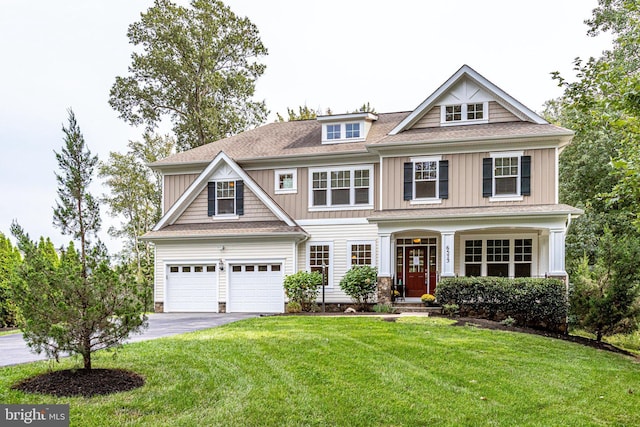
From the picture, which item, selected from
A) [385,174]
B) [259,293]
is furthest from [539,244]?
[259,293]

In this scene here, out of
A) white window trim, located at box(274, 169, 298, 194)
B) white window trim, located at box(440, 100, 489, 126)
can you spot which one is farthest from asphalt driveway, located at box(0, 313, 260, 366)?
white window trim, located at box(440, 100, 489, 126)

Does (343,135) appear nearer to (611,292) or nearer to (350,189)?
(350,189)

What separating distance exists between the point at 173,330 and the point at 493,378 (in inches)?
322

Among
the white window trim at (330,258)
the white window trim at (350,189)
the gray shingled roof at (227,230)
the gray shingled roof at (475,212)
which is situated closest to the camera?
the gray shingled roof at (475,212)

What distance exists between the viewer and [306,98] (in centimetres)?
3803

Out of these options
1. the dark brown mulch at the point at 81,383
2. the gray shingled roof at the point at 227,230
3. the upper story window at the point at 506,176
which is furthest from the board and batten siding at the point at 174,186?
the dark brown mulch at the point at 81,383

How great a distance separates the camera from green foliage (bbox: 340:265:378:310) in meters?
20.4

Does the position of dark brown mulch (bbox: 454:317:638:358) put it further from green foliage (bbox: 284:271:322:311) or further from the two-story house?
green foliage (bbox: 284:271:322:311)

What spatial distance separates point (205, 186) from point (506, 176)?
10.1 metres

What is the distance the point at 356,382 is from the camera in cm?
934

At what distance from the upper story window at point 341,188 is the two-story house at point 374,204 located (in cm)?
4

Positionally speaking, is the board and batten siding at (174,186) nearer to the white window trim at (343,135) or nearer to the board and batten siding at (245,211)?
the board and batten siding at (245,211)

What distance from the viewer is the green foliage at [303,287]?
20.7 m

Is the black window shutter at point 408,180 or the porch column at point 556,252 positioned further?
the black window shutter at point 408,180
